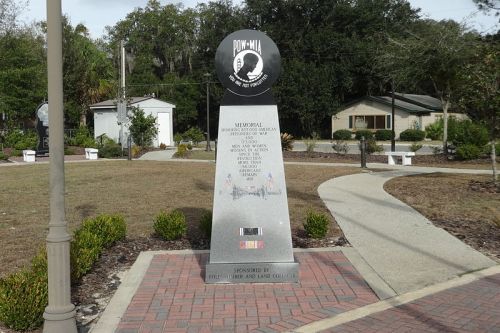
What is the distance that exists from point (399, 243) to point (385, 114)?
42698mm

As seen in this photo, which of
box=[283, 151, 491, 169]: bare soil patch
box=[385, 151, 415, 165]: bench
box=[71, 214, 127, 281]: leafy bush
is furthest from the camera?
box=[385, 151, 415, 165]: bench

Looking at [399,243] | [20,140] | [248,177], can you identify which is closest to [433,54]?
[399,243]

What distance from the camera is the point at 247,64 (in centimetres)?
621

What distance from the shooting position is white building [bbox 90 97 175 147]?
35.5 m

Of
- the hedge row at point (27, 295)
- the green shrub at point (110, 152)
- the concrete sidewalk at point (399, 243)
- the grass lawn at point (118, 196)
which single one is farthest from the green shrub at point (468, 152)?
the hedge row at point (27, 295)

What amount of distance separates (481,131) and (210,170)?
11.8 m

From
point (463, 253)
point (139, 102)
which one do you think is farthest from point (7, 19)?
point (463, 253)

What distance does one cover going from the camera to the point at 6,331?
4.71 meters

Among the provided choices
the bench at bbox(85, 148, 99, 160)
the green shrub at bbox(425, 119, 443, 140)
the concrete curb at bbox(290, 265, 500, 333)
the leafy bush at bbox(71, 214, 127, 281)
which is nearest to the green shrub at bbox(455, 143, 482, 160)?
the bench at bbox(85, 148, 99, 160)

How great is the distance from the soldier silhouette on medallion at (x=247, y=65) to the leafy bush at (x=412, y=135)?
4015 centimetres

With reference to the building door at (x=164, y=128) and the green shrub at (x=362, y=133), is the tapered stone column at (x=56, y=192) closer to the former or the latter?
the building door at (x=164, y=128)

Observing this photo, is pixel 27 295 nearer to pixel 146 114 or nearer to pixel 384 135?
pixel 146 114

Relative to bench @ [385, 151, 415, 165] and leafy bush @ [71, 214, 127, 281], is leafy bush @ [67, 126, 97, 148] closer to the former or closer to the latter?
bench @ [385, 151, 415, 165]

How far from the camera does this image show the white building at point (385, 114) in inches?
1874
